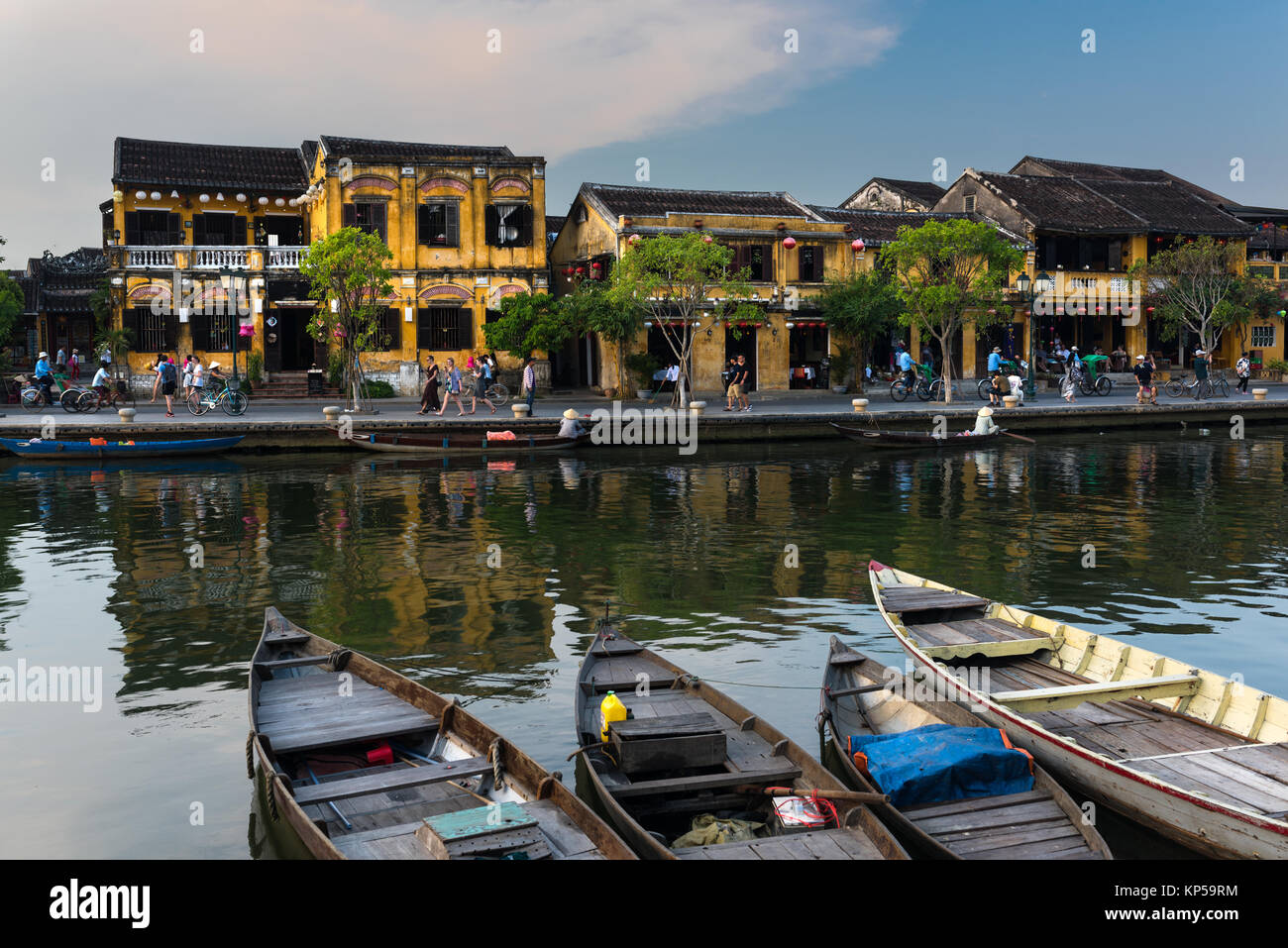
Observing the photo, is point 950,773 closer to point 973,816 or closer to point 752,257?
point 973,816

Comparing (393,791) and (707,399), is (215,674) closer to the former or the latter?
(393,791)

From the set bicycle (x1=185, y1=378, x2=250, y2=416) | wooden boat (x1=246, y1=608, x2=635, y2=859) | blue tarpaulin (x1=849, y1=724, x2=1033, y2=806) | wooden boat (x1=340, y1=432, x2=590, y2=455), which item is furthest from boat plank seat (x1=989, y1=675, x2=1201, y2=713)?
bicycle (x1=185, y1=378, x2=250, y2=416)

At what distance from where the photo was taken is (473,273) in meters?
40.2

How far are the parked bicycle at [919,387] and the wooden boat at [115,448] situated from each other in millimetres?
21448

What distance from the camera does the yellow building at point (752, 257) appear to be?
4012cm

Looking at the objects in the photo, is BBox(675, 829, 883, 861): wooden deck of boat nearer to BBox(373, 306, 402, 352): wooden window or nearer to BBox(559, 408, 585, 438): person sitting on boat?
BBox(559, 408, 585, 438): person sitting on boat

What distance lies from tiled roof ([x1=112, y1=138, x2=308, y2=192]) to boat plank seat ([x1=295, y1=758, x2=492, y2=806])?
3851cm

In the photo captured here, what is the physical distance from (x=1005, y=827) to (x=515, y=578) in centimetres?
1003

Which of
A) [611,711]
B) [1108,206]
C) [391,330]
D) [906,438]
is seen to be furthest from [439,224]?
[611,711]

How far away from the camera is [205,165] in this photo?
43469mm

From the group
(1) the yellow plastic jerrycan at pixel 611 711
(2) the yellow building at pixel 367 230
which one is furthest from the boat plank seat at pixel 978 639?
(2) the yellow building at pixel 367 230

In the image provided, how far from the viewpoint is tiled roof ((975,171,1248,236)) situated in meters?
48.2
